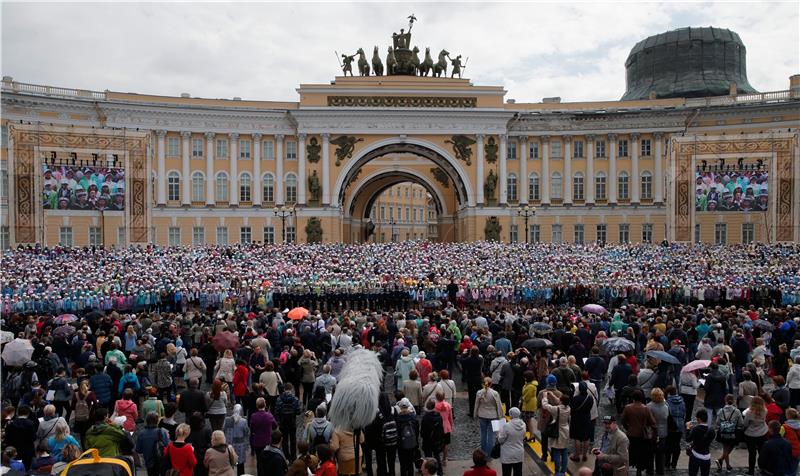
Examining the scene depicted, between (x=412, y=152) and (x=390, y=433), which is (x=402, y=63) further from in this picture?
(x=390, y=433)

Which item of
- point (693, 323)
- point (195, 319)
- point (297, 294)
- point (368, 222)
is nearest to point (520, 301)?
point (297, 294)

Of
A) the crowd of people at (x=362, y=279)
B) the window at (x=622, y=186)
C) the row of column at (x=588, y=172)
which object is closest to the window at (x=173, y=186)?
the crowd of people at (x=362, y=279)

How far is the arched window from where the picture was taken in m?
55.8

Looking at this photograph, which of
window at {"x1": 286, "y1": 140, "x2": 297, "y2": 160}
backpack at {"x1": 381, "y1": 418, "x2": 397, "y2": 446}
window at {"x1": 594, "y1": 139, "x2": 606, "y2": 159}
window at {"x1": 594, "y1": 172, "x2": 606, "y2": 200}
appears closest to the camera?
backpack at {"x1": 381, "y1": 418, "x2": 397, "y2": 446}

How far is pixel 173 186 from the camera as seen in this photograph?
54344 millimetres

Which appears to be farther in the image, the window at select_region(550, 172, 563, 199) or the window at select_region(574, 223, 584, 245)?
the window at select_region(550, 172, 563, 199)

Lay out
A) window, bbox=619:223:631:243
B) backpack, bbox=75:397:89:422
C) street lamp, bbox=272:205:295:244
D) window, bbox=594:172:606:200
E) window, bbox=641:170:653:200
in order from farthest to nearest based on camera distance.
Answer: window, bbox=594:172:606:200
window, bbox=641:170:653:200
window, bbox=619:223:631:243
street lamp, bbox=272:205:295:244
backpack, bbox=75:397:89:422

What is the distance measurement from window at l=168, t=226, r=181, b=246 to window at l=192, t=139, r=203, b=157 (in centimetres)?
595

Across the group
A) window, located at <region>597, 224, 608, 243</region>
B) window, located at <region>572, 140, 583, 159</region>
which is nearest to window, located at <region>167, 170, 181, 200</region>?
window, located at <region>572, 140, 583, 159</region>

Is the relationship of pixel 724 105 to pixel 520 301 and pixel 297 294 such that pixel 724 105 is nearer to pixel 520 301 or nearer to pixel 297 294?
pixel 520 301

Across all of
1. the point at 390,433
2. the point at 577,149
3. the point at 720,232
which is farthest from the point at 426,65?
the point at 390,433

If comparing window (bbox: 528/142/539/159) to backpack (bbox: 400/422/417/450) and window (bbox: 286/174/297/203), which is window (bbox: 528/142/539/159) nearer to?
window (bbox: 286/174/297/203)

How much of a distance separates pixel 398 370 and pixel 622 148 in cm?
4808

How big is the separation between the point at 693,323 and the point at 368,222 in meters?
53.9
